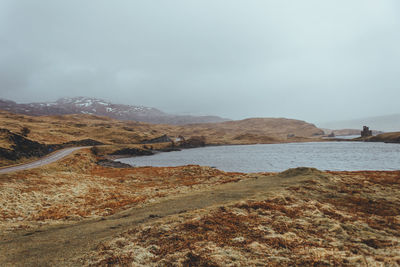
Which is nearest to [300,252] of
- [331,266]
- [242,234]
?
[331,266]

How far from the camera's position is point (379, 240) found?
7.89 m

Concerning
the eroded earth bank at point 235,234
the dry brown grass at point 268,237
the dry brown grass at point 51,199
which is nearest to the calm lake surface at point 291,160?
the dry brown grass at point 51,199

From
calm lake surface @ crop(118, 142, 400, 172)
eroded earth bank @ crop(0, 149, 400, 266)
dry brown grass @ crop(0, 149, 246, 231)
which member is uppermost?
eroded earth bank @ crop(0, 149, 400, 266)

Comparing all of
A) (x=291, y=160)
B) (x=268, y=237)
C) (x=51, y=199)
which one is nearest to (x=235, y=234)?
(x=268, y=237)

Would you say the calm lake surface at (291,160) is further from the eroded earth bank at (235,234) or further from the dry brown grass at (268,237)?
the dry brown grass at (268,237)

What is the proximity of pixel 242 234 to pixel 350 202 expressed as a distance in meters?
10.1

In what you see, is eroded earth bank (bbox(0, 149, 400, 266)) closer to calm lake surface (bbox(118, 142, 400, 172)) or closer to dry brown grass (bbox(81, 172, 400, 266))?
dry brown grass (bbox(81, 172, 400, 266))

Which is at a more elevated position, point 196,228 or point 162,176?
point 196,228

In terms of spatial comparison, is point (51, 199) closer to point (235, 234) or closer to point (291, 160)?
point (235, 234)

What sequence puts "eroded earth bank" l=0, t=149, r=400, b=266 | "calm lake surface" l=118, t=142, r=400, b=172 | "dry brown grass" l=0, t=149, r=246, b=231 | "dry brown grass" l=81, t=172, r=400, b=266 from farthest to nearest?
"calm lake surface" l=118, t=142, r=400, b=172, "dry brown grass" l=0, t=149, r=246, b=231, "eroded earth bank" l=0, t=149, r=400, b=266, "dry brown grass" l=81, t=172, r=400, b=266

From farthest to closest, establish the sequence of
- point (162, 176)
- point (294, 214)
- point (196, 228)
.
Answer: point (162, 176), point (294, 214), point (196, 228)

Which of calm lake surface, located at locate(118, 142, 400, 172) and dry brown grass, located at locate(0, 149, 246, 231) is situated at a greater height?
dry brown grass, located at locate(0, 149, 246, 231)

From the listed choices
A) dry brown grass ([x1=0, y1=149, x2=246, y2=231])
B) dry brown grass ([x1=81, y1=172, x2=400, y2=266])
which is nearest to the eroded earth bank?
dry brown grass ([x1=81, y1=172, x2=400, y2=266])

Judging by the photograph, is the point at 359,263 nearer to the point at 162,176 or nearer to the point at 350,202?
the point at 350,202
